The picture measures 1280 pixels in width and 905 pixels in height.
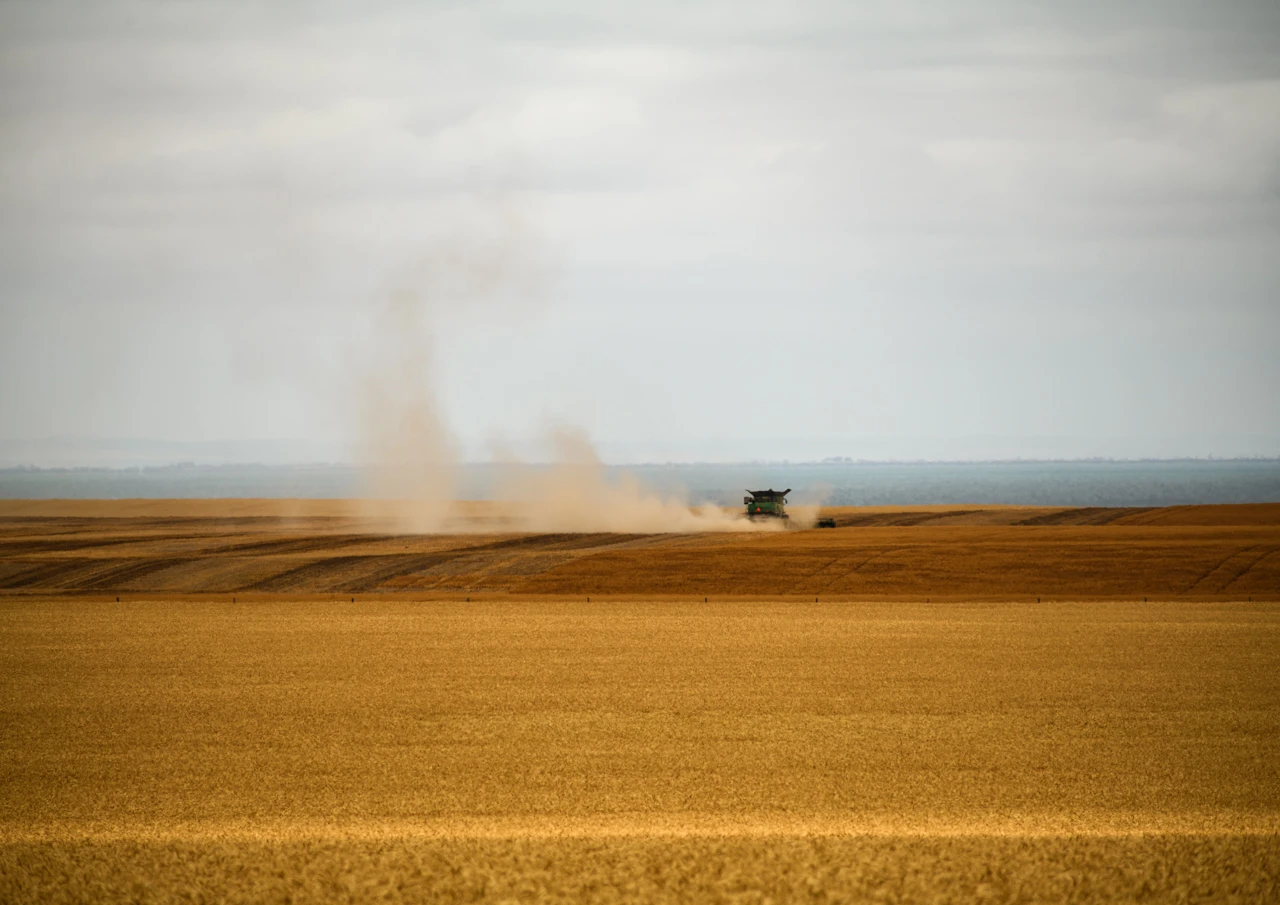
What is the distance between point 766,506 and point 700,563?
31071mm

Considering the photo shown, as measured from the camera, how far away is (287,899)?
13164mm

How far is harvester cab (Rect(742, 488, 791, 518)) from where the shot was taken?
80875 mm

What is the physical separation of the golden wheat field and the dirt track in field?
817mm

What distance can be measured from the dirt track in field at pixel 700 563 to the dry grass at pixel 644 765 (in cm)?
1254

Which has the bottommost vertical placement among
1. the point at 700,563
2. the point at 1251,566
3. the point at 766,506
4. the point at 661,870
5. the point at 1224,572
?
the point at 661,870

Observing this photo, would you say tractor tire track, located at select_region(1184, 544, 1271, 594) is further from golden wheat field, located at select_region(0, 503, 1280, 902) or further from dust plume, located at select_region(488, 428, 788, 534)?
dust plume, located at select_region(488, 428, 788, 534)

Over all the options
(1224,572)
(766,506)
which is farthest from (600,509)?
(1224,572)

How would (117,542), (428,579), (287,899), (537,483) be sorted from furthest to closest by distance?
(537,483) → (117,542) → (428,579) → (287,899)

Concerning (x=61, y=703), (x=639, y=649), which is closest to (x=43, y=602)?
(x=61, y=703)

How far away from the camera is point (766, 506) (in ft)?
267

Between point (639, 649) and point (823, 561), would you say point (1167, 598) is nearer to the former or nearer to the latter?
point (823, 561)

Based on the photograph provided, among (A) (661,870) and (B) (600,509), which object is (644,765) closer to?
(A) (661,870)

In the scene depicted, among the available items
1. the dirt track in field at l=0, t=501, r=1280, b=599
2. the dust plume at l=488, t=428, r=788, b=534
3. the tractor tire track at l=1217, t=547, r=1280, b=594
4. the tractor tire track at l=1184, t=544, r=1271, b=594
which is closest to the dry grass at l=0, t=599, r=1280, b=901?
the tractor tire track at l=1184, t=544, r=1271, b=594

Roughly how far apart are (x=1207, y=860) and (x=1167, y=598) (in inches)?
1191
